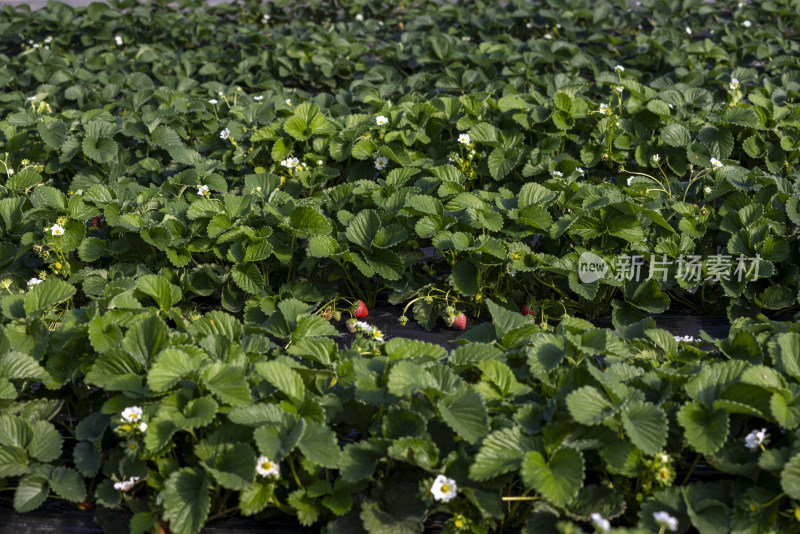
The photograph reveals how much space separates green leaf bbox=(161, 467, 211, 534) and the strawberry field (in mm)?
12

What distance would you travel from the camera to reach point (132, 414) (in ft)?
6.10

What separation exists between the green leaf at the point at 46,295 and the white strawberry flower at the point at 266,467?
0.96 m

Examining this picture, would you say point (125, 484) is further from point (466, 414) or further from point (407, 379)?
point (466, 414)

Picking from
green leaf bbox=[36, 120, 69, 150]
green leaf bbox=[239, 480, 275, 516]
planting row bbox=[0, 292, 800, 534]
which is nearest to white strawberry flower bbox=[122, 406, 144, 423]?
planting row bbox=[0, 292, 800, 534]

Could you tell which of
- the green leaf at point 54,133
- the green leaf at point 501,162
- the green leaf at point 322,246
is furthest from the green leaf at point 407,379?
the green leaf at point 54,133

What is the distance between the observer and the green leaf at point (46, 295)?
7.39 feet

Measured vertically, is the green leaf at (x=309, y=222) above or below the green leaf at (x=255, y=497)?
below

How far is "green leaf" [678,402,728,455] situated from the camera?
1.73 metres

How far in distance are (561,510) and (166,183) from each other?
97.2 inches

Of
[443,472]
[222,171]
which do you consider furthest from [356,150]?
[443,472]

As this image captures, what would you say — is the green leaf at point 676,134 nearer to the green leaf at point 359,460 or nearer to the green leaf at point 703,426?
the green leaf at point 703,426

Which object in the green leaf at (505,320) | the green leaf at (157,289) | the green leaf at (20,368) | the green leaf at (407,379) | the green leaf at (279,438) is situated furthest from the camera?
the green leaf at (157,289)

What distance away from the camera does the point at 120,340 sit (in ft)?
6.82

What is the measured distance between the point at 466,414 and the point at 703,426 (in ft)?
1.88
